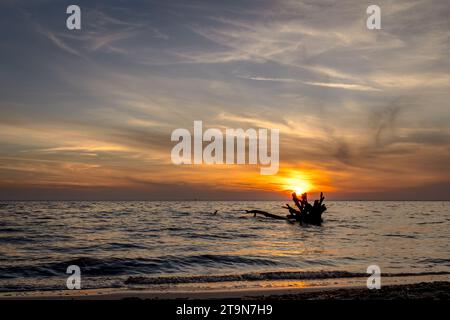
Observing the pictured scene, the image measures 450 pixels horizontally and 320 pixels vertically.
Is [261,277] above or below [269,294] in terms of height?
below

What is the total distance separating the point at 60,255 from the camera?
78.3ft

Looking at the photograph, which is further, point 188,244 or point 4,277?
point 188,244

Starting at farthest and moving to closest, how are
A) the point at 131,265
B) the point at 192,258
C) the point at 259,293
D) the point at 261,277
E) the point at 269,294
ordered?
1. the point at 192,258
2. the point at 131,265
3. the point at 261,277
4. the point at 259,293
5. the point at 269,294

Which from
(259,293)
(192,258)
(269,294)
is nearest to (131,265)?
(192,258)

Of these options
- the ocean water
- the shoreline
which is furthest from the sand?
the ocean water

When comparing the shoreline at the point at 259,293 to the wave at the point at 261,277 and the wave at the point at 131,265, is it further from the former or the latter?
the wave at the point at 131,265

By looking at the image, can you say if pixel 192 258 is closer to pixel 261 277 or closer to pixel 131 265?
pixel 131 265

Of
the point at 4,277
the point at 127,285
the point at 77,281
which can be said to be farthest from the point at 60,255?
the point at 127,285

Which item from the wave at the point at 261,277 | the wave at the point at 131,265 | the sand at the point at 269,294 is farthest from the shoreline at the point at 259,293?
→ the wave at the point at 131,265

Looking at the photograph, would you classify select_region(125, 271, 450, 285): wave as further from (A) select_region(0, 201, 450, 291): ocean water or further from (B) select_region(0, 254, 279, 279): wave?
(B) select_region(0, 254, 279, 279): wave

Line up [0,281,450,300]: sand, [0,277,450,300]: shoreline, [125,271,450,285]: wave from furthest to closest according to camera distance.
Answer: [125,271,450,285]: wave
[0,277,450,300]: shoreline
[0,281,450,300]: sand

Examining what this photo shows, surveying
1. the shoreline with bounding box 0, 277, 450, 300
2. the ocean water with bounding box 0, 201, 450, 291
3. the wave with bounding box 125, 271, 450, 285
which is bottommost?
the ocean water with bounding box 0, 201, 450, 291
